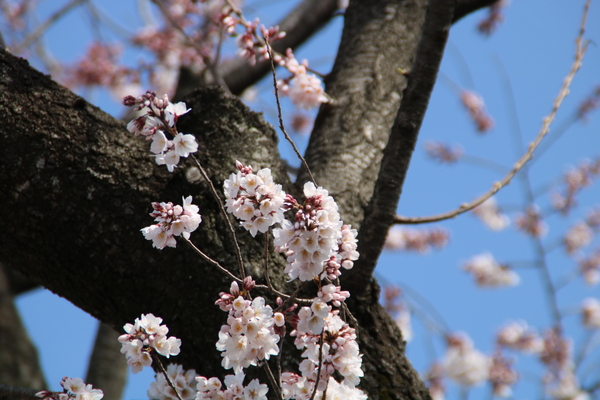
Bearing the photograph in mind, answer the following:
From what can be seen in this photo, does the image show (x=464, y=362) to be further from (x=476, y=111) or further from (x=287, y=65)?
(x=287, y=65)

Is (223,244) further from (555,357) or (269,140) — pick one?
(555,357)

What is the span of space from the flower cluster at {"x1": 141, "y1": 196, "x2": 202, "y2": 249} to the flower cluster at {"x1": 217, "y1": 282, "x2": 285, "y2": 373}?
18 centimetres

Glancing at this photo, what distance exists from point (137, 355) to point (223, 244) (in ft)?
1.35

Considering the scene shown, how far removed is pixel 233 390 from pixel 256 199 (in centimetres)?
44

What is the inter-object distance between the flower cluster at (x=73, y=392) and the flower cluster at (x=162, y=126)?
1.87ft

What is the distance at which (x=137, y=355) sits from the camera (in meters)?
1.16

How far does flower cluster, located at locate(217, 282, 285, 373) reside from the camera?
3.59 feet

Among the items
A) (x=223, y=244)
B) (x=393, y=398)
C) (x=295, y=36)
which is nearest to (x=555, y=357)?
(x=295, y=36)

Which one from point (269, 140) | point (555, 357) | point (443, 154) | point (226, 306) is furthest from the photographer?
point (443, 154)

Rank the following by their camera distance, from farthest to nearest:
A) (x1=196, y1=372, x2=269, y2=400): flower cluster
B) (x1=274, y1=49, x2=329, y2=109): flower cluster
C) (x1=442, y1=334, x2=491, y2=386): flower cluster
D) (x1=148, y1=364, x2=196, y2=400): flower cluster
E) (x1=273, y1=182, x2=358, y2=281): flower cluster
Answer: (x1=442, y1=334, x2=491, y2=386): flower cluster < (x1=274, y1=49, x2=329, y2=109): flower cluster < (x1=148, y1=364, x2=196, y2=400): flower cluster < (x1=196, y1=372, x2=269, y2=400): flower cluster < (x1=273, y1=182, x2=358, y2=281): flower cluster

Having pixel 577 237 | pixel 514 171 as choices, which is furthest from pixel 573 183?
pixel 514 171

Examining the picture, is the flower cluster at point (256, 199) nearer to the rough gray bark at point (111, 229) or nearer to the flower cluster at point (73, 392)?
the rough gray bark at point (111, 229)

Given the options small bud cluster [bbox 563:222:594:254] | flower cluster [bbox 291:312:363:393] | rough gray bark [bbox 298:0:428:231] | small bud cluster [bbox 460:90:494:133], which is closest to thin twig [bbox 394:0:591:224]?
rough gray bark [bbox 298:0:428:231]

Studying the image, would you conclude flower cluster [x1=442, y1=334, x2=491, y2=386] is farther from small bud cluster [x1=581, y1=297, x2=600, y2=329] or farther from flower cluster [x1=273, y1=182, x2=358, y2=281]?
flower cluster [x1=273, y1=182, x2=358, y2=281]
